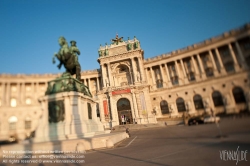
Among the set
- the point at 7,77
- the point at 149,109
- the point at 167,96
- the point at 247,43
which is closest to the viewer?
the point at 247,43

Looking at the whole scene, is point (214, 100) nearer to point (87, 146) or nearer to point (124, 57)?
point (87, 146)

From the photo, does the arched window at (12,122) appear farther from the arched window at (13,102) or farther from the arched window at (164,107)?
the arched window at (164,107)

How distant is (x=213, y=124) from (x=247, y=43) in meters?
1.45

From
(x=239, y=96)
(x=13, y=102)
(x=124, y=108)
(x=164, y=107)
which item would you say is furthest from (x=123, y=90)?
(x=239, y=96)

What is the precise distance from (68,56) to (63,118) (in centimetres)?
472

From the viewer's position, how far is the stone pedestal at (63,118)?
9.00 m

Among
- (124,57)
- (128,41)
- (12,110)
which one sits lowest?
(12,110)

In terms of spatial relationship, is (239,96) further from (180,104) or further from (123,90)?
(180,104)

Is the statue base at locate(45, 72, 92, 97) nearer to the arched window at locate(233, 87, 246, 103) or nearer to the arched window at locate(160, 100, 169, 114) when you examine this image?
the arched window at locate(233, 87, 246, 103)

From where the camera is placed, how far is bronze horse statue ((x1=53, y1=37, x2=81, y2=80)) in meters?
11.5

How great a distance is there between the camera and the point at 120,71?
47812 mm

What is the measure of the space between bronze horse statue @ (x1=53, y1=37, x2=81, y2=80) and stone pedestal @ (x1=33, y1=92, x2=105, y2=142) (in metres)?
2.71

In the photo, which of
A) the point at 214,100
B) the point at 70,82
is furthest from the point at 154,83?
the point at 214,100

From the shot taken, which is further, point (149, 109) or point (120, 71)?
point (120, 71)
